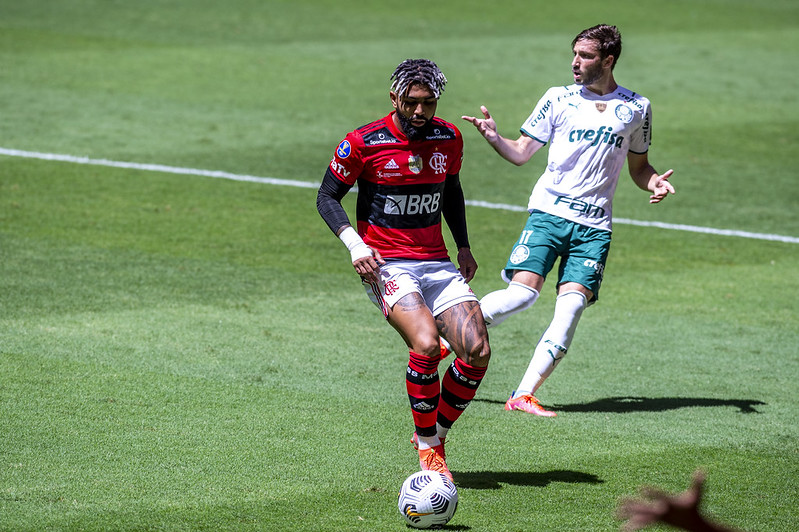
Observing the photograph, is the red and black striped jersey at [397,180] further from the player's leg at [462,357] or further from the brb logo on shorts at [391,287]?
the player's leg at [462,357]

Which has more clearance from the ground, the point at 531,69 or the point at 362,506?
the point at 362,506

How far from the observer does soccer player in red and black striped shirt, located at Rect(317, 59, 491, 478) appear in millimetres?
6258

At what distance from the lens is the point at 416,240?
6.62 meters

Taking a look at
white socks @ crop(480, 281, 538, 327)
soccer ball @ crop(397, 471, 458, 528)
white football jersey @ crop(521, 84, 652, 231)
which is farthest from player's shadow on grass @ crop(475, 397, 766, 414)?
soccer ball @ crop(397, 471, 458, 528)

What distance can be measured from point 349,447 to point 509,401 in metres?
1.48

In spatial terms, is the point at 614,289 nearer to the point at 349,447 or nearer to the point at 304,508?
the point at 349,447

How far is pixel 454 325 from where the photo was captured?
6391 mm

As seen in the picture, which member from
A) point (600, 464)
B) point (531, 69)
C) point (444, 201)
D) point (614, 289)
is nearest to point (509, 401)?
point (600, 464)

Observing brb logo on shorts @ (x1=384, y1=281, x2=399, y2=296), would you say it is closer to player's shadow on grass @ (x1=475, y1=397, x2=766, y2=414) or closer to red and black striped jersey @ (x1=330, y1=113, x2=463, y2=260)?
red and black striped jersey @ (x1=330, y1=113, x2=463, y2=260)

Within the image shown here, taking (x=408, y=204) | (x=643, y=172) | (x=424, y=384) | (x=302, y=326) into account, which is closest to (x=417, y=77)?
(x=408, y=204)

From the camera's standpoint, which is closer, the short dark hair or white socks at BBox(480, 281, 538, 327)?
white socks at BBox(480, 281, 538, 327)

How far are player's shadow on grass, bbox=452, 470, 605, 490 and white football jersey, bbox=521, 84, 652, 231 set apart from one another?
6.96 feet

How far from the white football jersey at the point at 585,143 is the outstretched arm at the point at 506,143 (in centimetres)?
10

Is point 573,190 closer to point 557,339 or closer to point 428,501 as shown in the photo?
point 557,339
